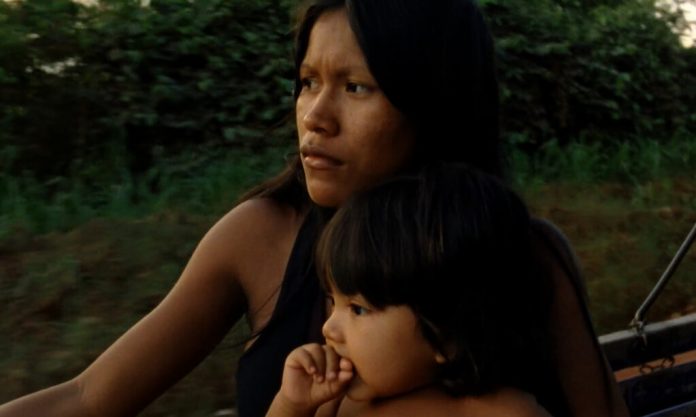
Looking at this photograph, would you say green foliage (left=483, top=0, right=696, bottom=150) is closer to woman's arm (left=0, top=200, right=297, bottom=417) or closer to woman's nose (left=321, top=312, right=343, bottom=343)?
woman's arm (left=0, top=200, right=297, bottom=417)

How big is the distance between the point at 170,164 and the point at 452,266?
13.9 feet

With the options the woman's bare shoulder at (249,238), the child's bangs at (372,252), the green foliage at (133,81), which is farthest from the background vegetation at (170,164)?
the child's bangs at (372,252)

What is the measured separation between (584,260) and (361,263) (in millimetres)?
4219

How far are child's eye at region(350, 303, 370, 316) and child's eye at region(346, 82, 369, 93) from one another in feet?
1.19

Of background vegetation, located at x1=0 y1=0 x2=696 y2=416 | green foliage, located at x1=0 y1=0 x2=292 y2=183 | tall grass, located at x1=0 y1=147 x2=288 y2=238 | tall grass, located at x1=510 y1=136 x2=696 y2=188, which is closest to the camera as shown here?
background vegetation, located at x1=0 y1=0 x2=696 y2=416

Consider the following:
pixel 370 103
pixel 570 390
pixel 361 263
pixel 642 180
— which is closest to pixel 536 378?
pixel 570 390

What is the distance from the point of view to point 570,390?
201 cm

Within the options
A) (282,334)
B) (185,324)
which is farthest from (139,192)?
(282,334)

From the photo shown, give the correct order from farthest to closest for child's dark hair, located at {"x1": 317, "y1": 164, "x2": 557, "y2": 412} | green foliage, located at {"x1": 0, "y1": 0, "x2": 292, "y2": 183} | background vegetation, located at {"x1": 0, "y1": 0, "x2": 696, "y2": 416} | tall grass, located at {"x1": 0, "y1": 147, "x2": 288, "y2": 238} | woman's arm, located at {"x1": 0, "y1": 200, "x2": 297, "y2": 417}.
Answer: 1. green foliage, located at {"x1": 0, "y1": 0, "x2": 292, "y2": 183}
2. tall grass, located at {"x1": 0, "y1": 147, "x2": 288, "y2": 238}
3. background vegetation, located at {"x1": 0, "y1": 0, "x2": 696, "y2": 416}
4. woman's arm, located at {"x1": 0, "y1": 200, "x2": 297, "y2": 417}
5. child's dark hair, located at {"x1": 317, "y1": 164, "x2": 557, "y2": 412}

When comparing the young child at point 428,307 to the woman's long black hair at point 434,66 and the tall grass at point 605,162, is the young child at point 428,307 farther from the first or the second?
the tall grass at point 605,162

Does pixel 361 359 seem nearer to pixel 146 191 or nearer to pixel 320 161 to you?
pixel 320 161

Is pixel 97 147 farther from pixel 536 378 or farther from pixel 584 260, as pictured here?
pixel 536 378

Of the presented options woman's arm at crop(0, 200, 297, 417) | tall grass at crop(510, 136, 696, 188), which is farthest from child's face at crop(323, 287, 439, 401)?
tall grass at crop(510, 136, 696, 188)

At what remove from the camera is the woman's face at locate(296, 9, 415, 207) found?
196 cm
